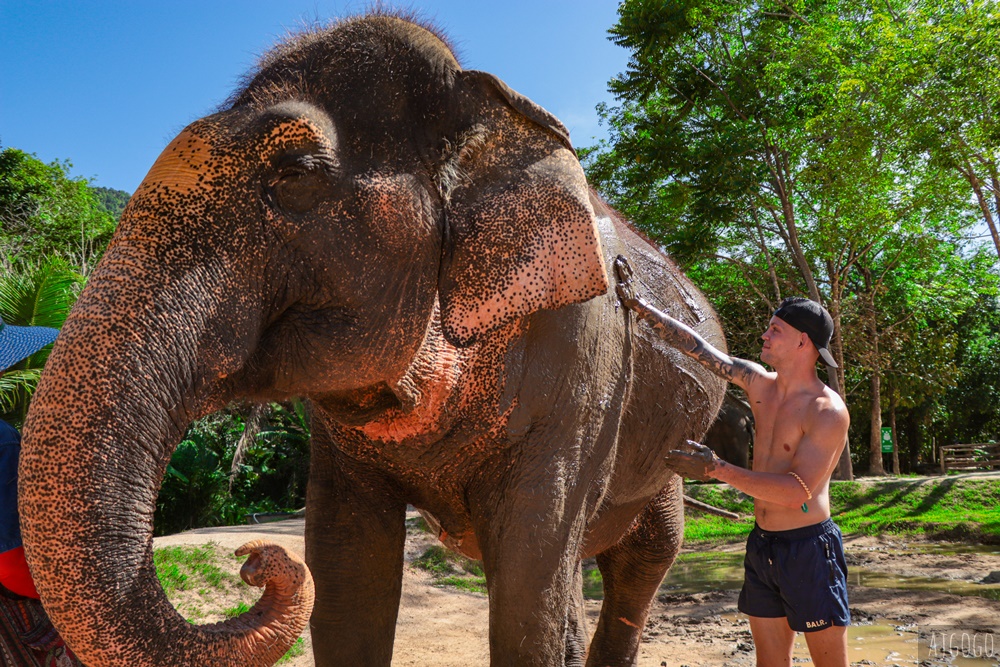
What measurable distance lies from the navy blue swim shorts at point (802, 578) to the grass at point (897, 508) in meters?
8.83

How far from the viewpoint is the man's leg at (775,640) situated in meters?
3.17

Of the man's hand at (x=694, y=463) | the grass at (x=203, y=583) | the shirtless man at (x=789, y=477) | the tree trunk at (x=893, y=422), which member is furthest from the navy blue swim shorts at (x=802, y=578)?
the tree trunk at (x=893, y=422)

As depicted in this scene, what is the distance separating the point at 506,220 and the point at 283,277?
→ 62 cm

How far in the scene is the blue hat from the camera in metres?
2.26

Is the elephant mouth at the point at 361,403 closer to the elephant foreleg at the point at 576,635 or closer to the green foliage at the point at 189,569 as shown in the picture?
the elephant foreleg at the point at 576,635

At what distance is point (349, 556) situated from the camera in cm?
289

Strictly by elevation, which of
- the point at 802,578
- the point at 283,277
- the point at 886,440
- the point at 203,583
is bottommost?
the point at 203,583

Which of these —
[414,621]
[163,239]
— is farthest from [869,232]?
[163,239]

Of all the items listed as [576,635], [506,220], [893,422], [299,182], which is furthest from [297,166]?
[893,422]

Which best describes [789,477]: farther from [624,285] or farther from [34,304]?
[34,304]

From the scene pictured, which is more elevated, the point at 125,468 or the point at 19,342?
the point at 19,342

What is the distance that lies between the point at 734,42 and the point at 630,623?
1367 centimetres

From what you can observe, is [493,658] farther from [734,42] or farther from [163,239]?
[734,42]

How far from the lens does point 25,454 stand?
1674 mm
